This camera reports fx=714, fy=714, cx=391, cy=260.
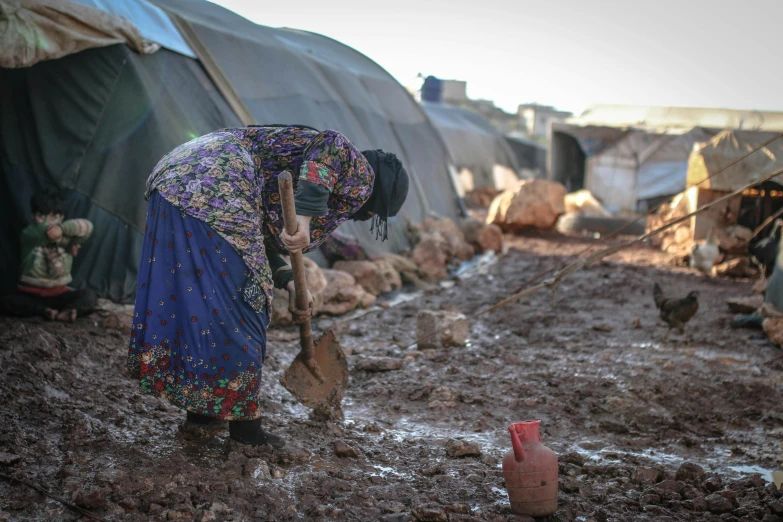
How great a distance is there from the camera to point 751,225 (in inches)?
384

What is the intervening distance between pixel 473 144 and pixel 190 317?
60.7 feet

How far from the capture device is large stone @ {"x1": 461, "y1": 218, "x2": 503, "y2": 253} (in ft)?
35.3

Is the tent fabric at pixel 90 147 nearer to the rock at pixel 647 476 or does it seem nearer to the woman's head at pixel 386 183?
the woman's head at pixel 386 183

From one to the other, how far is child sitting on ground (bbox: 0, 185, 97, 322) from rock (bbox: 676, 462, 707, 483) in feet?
11.9

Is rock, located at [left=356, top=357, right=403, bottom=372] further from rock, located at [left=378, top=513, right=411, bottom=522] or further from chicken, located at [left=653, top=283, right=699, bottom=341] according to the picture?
chicken, located at [left=653, top=283, right=699, bottom=341]

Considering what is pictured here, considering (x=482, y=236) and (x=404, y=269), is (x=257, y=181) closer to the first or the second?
(x=404, y=269)

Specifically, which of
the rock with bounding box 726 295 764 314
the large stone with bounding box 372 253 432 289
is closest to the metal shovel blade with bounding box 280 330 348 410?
the large stone with bounding box 372 253 432 289

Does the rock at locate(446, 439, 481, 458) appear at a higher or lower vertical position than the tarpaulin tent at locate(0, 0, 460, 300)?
lower

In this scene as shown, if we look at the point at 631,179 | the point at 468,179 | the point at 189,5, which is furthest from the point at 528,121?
the point at 189,5

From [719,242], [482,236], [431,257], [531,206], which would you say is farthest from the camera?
[531,206]

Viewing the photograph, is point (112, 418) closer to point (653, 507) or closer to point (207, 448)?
point (207, 448)

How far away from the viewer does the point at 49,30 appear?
4555 mm

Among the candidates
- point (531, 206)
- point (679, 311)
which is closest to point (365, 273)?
point (679, 311)

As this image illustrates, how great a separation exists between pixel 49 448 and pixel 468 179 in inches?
700
